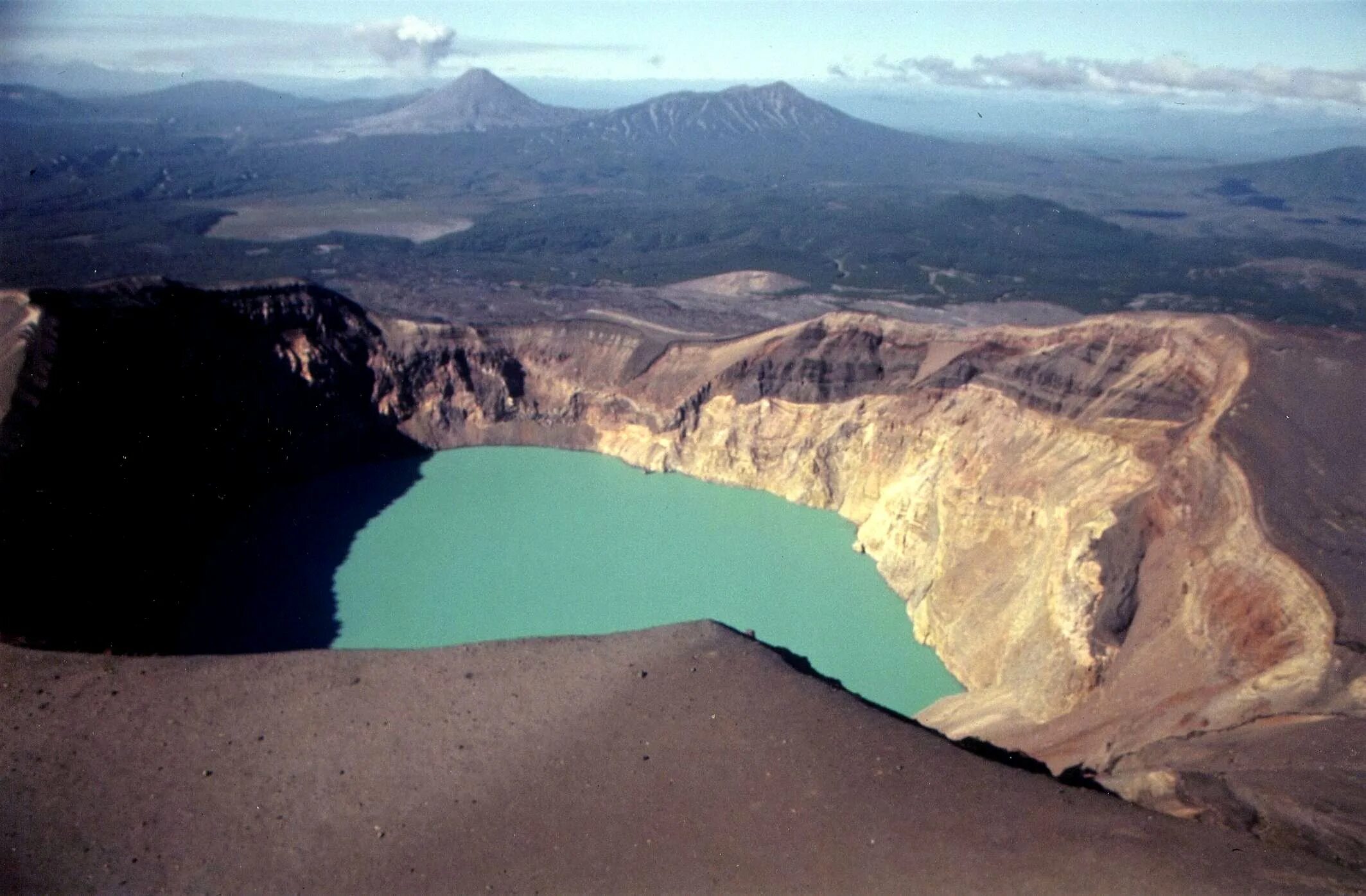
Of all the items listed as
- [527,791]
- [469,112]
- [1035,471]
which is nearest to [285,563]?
[527,791]

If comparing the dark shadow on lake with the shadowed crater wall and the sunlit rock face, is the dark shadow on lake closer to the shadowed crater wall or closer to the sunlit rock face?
the shadowed crater wall

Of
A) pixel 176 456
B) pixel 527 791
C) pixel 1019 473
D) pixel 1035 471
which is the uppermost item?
pixel 1035 471

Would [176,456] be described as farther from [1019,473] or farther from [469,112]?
[469,112]

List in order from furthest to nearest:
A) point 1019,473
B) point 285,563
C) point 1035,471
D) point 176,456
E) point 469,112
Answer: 1. point 469,112
2. point 176,456
3. point 285,563
4. point 1019,473
5. point 1035,471

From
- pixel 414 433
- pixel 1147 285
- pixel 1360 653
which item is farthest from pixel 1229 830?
pixel 1147 285

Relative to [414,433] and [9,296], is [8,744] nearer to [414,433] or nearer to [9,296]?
[9,296]

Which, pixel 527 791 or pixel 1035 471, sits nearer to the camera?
pixel 527 791

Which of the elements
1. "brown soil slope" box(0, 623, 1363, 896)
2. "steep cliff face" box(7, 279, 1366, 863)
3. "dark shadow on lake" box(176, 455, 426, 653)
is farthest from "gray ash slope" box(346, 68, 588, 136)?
"brown soil slope" box(0, 623, 1363, 896)
